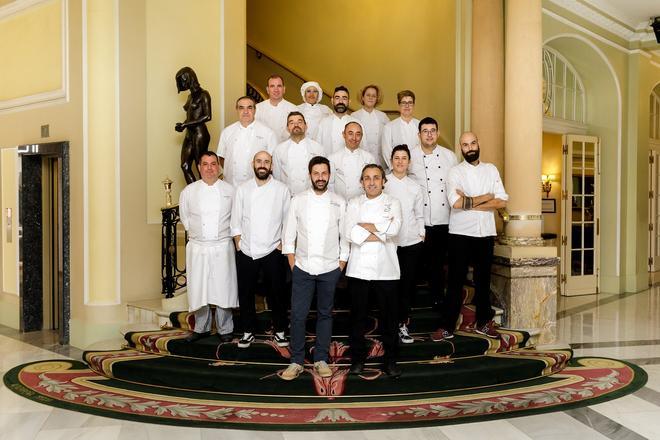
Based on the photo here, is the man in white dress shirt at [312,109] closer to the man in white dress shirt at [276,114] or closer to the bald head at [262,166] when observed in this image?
the man in white dress shirt at [276,114]

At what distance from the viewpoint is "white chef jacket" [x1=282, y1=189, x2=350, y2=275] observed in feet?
14.4

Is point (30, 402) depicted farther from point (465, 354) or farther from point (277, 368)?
point (465, 354)

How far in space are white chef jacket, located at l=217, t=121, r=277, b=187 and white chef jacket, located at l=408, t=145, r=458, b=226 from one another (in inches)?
48.6

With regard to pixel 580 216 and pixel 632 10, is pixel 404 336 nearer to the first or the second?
pixel 580 216

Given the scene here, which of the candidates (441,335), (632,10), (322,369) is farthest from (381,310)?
(632,10)

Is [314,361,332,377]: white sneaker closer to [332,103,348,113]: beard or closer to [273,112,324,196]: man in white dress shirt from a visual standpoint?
[273,112,324,196]: man in white dress shirt

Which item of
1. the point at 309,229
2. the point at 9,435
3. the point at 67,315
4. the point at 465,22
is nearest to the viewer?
the point at 9,435

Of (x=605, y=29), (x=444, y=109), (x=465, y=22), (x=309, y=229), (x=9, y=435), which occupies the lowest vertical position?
(x=9, y=435)

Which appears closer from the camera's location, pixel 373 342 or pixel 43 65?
pixel 373 342

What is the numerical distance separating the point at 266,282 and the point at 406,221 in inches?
45.9

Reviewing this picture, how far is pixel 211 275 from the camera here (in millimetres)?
4996

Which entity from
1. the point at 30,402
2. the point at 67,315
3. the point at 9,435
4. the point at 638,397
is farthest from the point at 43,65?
the point at 638,397

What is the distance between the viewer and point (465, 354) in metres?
5.01

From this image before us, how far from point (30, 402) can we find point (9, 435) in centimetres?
64
